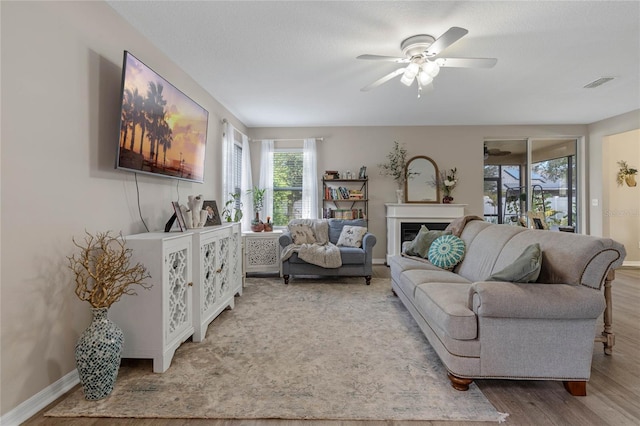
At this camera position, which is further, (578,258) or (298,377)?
(298,377)

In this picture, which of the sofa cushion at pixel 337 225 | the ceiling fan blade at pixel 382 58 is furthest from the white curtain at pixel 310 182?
the ceiling fan blade at pixel 382 58

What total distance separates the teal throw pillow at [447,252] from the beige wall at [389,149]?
7.72ft

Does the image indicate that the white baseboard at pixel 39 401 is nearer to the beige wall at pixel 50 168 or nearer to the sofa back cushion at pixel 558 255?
the beige wall at pixel 50 168

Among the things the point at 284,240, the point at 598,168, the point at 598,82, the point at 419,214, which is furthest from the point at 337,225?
the point at 598,168

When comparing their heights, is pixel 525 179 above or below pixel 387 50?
below

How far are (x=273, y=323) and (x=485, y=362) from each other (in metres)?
1.76

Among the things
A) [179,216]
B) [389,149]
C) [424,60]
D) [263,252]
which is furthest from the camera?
[389,149]

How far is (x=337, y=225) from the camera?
483 cm

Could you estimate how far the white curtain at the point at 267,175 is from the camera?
5.58 metres

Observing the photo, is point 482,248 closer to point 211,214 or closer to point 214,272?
point 214,272

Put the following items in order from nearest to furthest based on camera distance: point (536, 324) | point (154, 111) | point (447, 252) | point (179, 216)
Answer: point (536, 324), point (154, 111), point (179, 216), point (447, 252)

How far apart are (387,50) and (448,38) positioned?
2.59ft

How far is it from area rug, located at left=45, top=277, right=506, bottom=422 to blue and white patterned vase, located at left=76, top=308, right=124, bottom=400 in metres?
0.08

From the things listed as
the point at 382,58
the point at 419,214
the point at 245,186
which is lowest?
the point at 419,214
